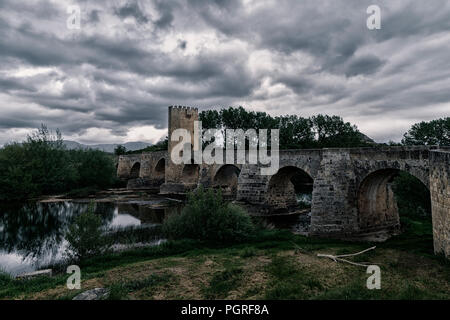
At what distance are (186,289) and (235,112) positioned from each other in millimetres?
39513

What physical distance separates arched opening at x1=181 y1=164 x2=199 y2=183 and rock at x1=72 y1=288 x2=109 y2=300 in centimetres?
2487

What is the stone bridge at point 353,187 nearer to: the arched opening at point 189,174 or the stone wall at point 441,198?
the stone wall at point 441,198

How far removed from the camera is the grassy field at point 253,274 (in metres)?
5.88

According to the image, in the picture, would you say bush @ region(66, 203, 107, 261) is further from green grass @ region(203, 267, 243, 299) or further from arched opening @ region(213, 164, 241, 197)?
arched opening @ region(213, 164, 241, 197)

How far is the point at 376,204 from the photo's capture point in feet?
42.1

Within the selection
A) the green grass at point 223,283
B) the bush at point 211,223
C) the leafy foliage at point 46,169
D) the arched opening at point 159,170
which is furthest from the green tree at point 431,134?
the leafy foliage at point 46,169

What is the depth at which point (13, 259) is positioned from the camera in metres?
10.7

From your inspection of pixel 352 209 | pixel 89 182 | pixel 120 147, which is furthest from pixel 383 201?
pixel 120 147

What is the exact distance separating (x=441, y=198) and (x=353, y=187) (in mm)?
4734

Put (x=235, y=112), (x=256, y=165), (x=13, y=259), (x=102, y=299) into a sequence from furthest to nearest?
(x=235, y=112) < (x=256, y=165) < (x=13, y=259) < (x=102, y=299)

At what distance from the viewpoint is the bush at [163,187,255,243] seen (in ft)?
35.3

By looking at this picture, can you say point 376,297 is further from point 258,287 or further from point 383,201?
point 383,201

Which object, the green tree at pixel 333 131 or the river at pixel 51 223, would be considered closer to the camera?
the river at pixel 51 223

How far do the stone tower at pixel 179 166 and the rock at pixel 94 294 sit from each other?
24.0 metres
